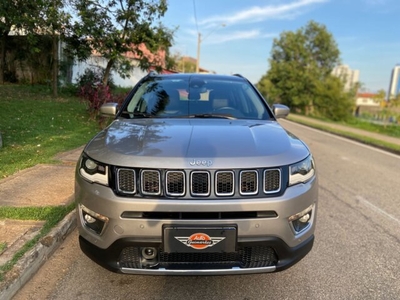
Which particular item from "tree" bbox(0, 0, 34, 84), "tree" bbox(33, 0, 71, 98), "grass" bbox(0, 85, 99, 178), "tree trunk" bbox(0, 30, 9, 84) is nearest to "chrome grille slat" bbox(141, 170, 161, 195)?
"grass" bbox(0, 85, 99, 178)

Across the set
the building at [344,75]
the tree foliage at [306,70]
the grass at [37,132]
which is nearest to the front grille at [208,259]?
the grass at [37,132]

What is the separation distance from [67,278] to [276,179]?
73.8 inches

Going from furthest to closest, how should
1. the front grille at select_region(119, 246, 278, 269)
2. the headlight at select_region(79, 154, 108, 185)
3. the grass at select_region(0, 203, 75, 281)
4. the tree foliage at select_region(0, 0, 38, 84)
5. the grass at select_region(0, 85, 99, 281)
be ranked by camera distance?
1. the tree foliage at select_region(0, 0, 38, 84)
2. the grass at select_region(0, 85, 99, 281)
3. the grass at select_region(0, 203, 75, 281)
4. the headlight at select_region(79, 154, 108, 185)
5. the front grille at select_region(119, 246, 278, 269)

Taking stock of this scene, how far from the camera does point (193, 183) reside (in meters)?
2.35

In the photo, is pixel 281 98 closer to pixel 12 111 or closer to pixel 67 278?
pixel 12 111

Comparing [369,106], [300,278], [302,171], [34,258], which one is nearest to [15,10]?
[34,258]

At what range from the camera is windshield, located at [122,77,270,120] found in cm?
369

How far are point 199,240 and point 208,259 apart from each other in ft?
0.67

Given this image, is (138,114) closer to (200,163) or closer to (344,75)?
(200,163)

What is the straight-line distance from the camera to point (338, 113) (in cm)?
3822

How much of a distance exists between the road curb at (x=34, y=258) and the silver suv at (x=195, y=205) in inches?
23.4

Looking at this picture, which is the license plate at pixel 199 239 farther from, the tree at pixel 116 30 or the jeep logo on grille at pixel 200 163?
the tree at pixel 116 30

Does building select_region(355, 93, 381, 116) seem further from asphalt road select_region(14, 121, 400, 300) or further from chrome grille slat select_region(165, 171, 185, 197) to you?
chrome grille slat select_region(165, 171, 185, 197)

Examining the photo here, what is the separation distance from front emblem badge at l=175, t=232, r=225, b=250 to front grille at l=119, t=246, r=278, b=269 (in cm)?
10
